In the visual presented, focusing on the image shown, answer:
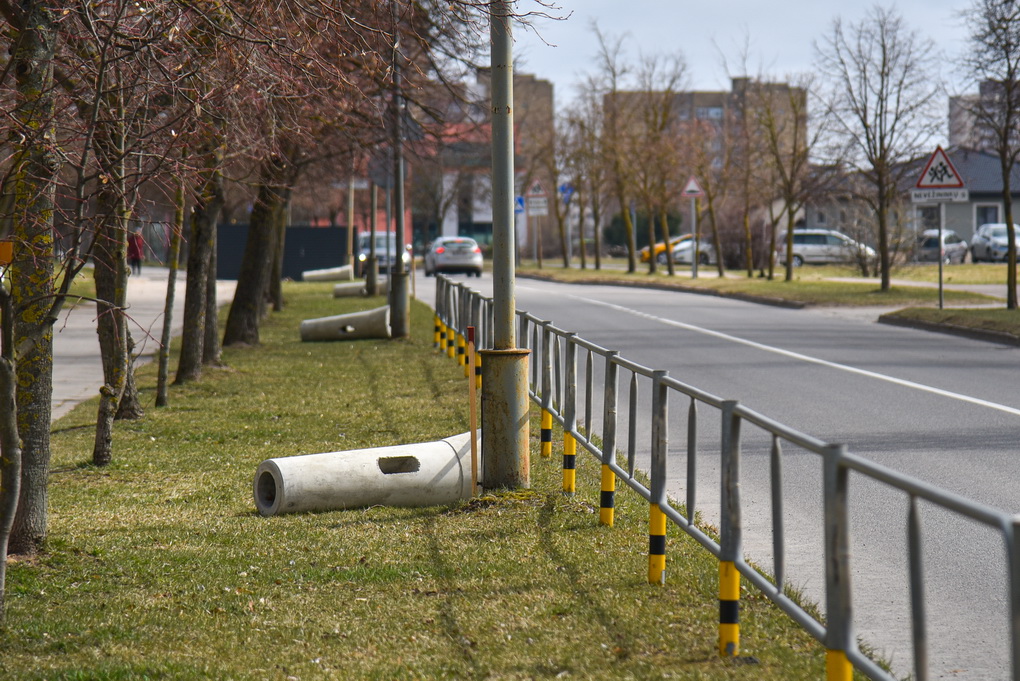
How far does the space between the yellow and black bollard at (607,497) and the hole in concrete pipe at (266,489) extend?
2.23 meters

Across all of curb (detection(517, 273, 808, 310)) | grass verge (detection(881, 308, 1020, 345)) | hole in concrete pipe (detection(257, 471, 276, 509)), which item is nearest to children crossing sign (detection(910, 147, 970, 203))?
grass verge (detection(881, 308, 1020, 345))

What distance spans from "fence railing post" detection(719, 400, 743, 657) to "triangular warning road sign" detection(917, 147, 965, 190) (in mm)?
19158

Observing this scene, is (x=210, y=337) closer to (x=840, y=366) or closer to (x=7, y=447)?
(x=840, y=366)

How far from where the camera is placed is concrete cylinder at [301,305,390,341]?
20766 mm

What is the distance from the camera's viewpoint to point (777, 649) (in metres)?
4.80

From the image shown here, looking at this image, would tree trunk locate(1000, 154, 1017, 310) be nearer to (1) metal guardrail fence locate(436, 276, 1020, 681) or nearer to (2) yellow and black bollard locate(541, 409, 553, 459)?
(2) yellow and black bollard locate(541, 409, 553, 459)

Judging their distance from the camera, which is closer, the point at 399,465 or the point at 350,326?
the point at 399,465

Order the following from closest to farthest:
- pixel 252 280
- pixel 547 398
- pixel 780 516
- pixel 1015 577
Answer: pixel 1015 577, pixel 780 516, pixel 547 398, pixel 252 280

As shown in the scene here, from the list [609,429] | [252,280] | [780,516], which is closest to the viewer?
[780,516]

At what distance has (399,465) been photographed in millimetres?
8266

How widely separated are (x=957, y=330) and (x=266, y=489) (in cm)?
1495

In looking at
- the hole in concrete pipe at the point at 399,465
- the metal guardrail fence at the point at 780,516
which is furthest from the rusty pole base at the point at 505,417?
the hole in concrete pipe at the point at 399,465

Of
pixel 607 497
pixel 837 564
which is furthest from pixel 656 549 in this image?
pixel 837 564

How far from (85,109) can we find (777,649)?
567 centimetres
